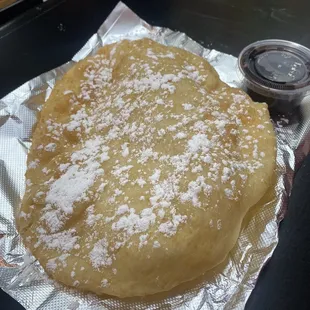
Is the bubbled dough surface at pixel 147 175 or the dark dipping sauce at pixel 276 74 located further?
the dark dipping sauce at pixel 276 74

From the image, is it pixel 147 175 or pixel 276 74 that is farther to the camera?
pixel 276 74

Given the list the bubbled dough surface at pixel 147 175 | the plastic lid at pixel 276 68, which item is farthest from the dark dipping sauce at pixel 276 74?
the bubbled dough surface at pixel 147 175

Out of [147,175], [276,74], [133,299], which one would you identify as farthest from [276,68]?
[133,299]

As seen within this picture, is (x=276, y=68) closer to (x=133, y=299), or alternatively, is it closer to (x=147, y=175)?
(x=147, y=175)

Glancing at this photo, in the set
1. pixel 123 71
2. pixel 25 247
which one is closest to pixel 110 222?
pixel 25 247

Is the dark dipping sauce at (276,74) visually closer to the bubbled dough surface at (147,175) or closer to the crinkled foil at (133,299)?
the crinkled foil at (133,299)
